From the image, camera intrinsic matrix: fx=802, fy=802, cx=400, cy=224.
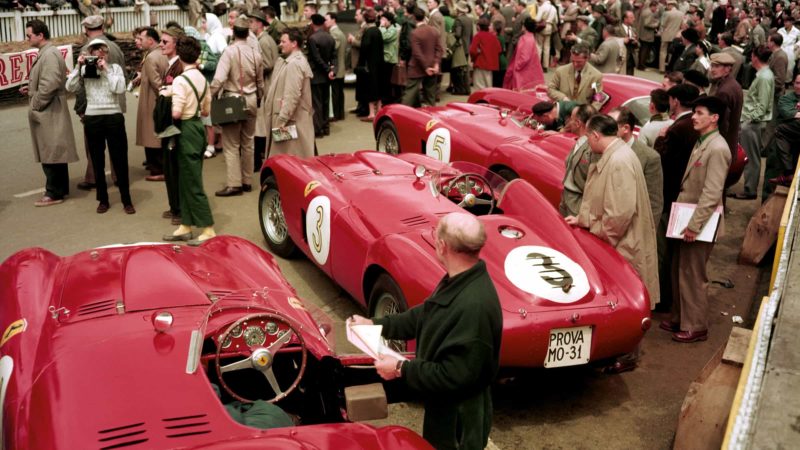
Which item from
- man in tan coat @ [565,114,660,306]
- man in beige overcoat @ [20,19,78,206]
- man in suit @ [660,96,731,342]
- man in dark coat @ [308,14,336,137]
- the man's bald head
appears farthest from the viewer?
man in dark coat @ [308,14,336,137]

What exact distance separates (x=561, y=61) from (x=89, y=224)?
53.0 ft

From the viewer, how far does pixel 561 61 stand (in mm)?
21922

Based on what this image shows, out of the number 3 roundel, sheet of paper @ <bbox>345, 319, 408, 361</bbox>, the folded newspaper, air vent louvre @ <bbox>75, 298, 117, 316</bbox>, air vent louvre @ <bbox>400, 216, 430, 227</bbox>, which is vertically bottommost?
the number 3 roundel

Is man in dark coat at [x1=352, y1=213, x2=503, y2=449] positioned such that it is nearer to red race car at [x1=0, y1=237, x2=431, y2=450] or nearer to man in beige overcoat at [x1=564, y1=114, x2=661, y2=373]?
red race car at [x1=0, y1=237, x2=431, y2=450]

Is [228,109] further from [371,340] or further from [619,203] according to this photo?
[371,340]

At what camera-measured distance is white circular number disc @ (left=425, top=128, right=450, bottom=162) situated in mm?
9305

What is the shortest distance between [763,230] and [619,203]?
3.25 meters

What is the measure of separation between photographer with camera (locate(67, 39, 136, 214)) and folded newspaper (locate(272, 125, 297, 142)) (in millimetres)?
1631

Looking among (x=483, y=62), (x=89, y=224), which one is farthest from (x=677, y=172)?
(x=483, y=62)

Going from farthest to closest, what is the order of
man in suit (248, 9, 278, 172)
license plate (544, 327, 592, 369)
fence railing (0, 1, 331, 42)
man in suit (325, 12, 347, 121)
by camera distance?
fence railing (0, 1, 331, 42), man in suit (325, 12, 347, 121), man in suit (248, 9, 278, 172), license plate (544, 327, 592, 369)

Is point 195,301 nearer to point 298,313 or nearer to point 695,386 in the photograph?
point 298,313

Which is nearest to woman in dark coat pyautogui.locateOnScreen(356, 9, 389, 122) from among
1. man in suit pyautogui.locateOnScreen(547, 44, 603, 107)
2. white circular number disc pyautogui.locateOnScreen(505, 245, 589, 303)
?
man in suit pyautogui.locateOnScreen(547, 44, 603, 107)

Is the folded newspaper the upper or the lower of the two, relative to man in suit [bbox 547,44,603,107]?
lower

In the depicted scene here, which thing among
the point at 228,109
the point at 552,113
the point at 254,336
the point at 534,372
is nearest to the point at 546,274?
the point at 534,372
